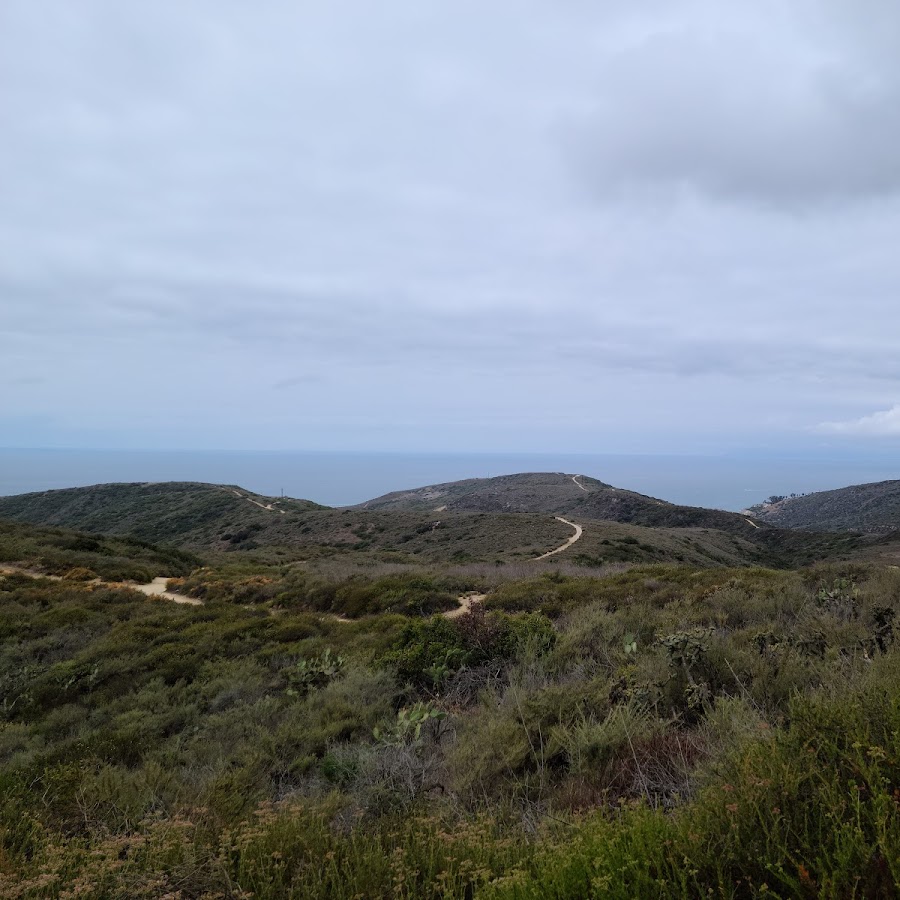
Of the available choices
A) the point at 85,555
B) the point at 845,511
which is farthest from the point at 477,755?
the point at 845,511

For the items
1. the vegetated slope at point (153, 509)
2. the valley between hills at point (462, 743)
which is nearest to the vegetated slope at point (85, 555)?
the valley between hills at point (462, 743)

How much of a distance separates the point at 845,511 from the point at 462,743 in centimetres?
10167

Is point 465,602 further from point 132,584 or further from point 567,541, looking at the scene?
point 567,541

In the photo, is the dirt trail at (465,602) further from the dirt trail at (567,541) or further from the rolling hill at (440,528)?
the dirt trail at (567,541)

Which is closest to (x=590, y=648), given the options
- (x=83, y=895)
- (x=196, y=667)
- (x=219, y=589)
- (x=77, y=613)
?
(x=83, y=895)

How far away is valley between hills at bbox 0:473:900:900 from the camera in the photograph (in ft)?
8.35

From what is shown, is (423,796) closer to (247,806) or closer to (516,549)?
(247,806)

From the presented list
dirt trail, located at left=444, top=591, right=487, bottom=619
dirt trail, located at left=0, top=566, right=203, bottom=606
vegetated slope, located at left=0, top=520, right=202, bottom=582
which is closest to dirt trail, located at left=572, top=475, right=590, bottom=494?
vegetated slope, located at left=0, top=520, right=202, bottom=582

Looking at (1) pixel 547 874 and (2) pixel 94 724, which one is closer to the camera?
A: (1) pixel 547 874

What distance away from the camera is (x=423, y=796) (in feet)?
13.2

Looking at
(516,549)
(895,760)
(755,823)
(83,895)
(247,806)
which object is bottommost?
(516,549)

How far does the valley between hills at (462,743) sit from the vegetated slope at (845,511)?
71.3 meters

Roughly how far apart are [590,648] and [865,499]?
10311 centimetres

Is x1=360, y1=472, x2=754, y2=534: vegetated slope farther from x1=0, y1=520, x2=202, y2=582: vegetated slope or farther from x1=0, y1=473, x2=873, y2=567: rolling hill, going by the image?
x1=0, y1=520, x2=202, y2=582: vegetated slope
